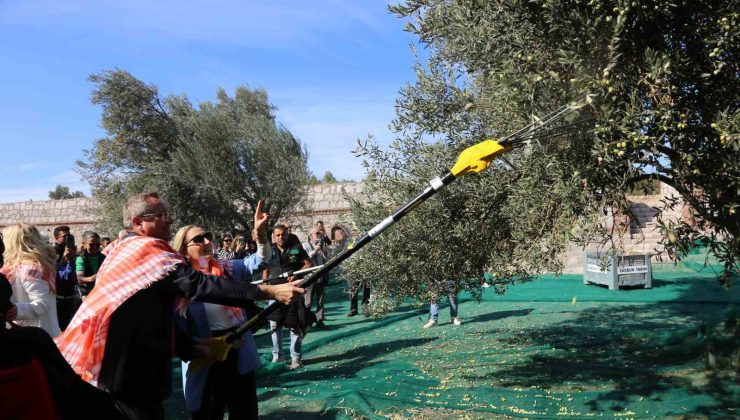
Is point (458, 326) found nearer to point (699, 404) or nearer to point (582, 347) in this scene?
point (582, 347)

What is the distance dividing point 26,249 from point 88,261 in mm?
4812

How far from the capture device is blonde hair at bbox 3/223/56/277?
5.50m

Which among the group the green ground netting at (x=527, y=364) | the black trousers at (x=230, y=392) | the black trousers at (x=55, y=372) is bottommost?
the green ground netting at (x=527, y=364)

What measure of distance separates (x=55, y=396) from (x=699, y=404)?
6.61m

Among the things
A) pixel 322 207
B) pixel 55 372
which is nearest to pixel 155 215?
pixel 55 372

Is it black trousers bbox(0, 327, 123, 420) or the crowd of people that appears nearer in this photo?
black trousers bbox(0, 327, 123, 420)

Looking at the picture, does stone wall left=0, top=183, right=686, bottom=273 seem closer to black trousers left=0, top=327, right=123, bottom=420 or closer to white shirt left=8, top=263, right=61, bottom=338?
white shirt left=8, top=263, right=61, bottom=338

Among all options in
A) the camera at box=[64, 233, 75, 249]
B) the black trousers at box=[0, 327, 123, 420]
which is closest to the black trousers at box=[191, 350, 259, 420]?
the black trousers at box=[0, 327, 123, 420]

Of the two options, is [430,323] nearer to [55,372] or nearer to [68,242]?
[68,242]

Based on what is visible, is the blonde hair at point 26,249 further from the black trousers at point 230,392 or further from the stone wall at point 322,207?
the stone wall at point 322,207

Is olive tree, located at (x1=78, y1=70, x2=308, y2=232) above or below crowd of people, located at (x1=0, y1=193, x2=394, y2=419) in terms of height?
above

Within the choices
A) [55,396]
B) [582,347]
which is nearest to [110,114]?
[582,347]

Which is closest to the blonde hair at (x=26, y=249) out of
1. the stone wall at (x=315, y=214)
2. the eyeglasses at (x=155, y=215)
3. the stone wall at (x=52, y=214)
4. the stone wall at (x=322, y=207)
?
the eyeglasses at (x=155, y=215)

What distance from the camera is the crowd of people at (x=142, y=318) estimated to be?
2.39 m
